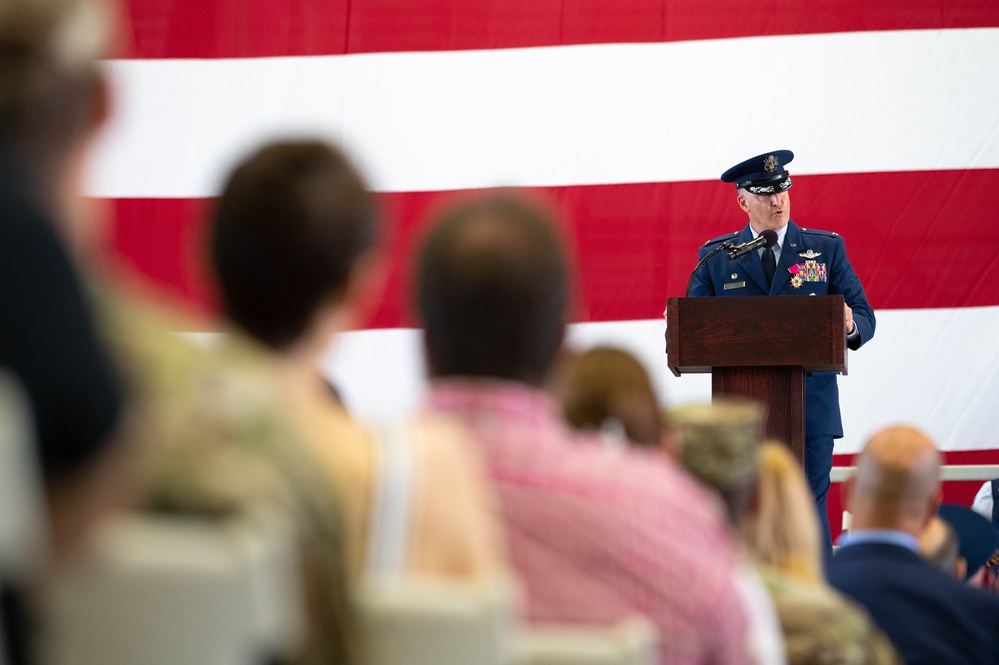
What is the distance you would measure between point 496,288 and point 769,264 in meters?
3.07

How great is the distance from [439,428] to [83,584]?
0.82ft

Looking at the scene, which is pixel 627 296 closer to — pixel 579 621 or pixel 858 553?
pixel 858 553

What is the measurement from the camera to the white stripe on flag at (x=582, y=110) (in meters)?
4.37

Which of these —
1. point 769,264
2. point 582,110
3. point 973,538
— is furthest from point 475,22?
point 973,538

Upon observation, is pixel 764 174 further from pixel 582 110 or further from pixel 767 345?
pixel 767 345

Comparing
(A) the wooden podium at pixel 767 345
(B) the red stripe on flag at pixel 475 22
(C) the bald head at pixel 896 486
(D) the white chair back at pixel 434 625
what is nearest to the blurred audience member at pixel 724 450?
(C) the bald head at pixel 896 486

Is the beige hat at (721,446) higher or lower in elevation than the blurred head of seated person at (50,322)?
lower

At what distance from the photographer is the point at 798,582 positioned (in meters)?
1.25

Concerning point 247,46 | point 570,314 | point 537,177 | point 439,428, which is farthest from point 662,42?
point 439,428

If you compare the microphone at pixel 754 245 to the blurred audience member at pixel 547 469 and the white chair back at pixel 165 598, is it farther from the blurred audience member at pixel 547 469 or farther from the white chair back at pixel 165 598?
the white chair back at pixel 165 598

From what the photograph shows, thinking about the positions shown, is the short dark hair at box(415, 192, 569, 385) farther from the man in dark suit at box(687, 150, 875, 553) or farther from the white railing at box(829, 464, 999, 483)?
the white railing at box(829, 464, 999, 483)

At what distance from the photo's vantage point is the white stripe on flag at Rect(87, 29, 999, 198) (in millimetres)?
4371

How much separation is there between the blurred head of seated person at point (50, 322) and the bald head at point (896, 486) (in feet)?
4.17

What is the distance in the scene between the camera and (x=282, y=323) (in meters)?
0.85
